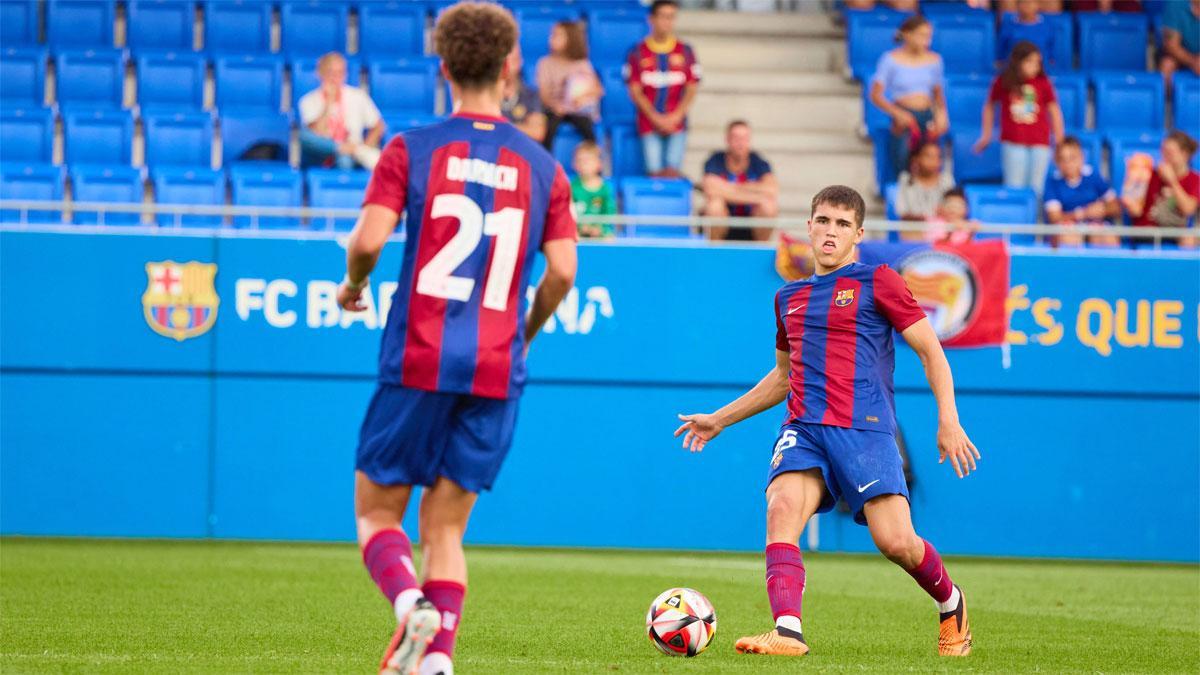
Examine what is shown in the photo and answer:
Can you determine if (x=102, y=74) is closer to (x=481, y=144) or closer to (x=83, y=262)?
(x=83, y=262)

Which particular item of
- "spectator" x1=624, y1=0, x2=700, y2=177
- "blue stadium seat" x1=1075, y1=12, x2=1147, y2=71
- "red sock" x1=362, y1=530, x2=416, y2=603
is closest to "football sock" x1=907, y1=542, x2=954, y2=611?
"red sock" x1=362, y1=530, x2=416, y2=603

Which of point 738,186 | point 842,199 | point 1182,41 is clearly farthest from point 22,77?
point 1182,41

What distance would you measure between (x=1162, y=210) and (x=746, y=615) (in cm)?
683

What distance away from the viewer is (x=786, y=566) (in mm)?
6570

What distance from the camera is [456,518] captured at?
4.88 metres

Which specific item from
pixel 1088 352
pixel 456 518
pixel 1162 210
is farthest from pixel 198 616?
pixel 1162 210

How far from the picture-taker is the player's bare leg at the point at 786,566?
21.3 ft

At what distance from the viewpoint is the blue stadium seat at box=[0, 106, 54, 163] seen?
13992 millimetres

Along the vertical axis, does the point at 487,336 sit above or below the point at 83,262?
above

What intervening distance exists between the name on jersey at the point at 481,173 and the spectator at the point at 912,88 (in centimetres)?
999

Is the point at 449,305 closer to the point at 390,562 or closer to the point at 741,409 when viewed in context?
the point at 390,562

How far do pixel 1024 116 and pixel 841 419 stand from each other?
854 centimetres

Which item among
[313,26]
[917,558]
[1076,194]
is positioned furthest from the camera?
[313,26]

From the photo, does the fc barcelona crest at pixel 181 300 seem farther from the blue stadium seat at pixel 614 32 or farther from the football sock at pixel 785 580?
the football sock at pixel 785 580
